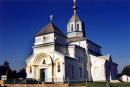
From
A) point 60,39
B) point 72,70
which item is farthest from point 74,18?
point 72,70

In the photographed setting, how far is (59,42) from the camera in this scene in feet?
142

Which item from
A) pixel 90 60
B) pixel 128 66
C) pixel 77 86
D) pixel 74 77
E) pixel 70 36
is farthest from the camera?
pixel 128 66

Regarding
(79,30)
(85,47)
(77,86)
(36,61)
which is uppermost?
(79,30)

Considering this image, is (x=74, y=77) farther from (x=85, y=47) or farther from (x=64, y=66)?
(x=85, y=47)

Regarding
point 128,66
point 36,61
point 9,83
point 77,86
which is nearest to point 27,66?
point 36,61

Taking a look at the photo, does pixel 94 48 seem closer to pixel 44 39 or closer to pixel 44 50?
pixel 44 39

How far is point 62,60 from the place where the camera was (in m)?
39.7

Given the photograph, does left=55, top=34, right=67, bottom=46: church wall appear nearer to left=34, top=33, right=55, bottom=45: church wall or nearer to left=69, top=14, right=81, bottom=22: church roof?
left=34, top=33, right=55, bottom=45: church wall

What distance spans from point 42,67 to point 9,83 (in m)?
10.3

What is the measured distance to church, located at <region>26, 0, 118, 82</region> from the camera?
40281 mm

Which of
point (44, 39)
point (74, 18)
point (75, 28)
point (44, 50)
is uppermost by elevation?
point (74, 18)

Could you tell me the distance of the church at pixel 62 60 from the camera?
4028 cm

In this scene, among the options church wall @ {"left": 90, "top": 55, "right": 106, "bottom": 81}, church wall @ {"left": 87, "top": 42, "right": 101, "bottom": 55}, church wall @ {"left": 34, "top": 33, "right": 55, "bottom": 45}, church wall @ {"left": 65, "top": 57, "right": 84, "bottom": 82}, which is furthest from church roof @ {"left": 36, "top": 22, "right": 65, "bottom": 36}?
church wall @ {"left": 87, "top": 42, "right": 101, "bottom": 55}

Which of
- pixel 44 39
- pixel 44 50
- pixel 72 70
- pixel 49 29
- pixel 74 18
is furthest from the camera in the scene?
pixel 74 18
